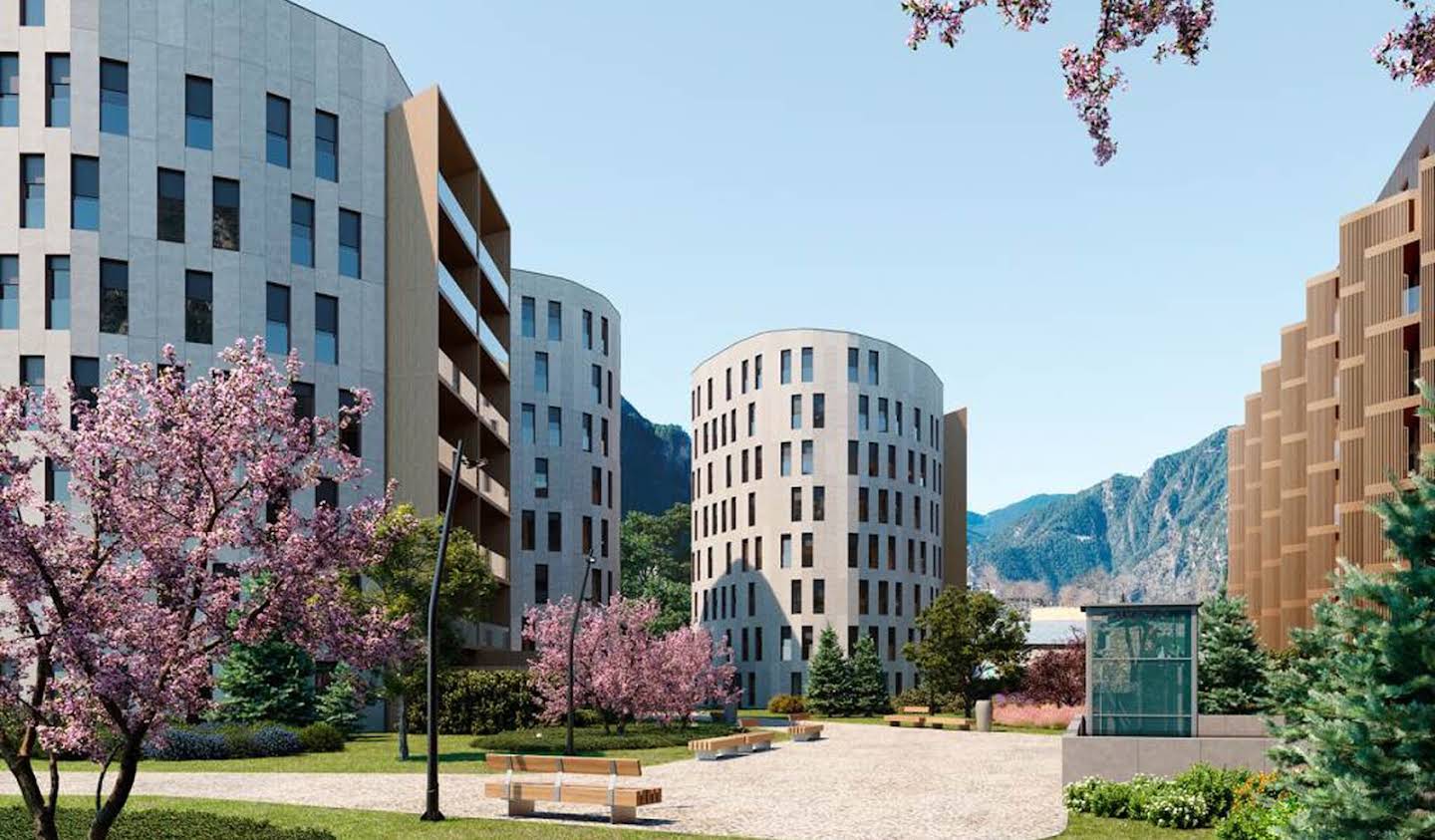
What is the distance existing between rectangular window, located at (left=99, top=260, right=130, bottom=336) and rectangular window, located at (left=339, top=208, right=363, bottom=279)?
7507 millimetres

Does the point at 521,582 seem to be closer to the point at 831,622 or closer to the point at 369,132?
the point at 831,622

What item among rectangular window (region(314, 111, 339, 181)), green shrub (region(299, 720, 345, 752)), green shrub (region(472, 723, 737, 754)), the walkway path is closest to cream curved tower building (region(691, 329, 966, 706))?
green shrub (region(472, 723, 737, 754))

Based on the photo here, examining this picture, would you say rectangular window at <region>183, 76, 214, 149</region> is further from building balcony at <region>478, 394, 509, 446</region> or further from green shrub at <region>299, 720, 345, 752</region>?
green shrub at <region>299, 720, 345, 752</region>

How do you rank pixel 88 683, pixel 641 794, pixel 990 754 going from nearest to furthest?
pixel 88 683 < pixel 641 794 < pixel 990 754

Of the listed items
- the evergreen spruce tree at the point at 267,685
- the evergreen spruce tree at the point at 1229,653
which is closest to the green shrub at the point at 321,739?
the evergreen spruce tree at the point at 267,685

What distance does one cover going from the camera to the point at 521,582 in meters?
80.9

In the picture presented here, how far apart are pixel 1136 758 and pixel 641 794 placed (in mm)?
10109

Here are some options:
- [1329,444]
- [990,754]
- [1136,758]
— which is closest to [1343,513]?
[1329,444]

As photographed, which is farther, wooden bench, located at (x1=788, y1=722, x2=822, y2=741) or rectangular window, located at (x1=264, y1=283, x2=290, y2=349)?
wooden bench, located at (x1=788, y1=722, x2=822, y2=741)

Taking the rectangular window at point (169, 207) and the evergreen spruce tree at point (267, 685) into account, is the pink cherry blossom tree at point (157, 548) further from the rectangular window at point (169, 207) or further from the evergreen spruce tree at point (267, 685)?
the rectangular window at point (169, 207)

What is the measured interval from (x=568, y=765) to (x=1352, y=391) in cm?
4065

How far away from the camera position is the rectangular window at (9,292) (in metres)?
43.4

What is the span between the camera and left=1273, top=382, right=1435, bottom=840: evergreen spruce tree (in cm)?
1130

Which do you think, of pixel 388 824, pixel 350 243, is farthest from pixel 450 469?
pixel 388 824
